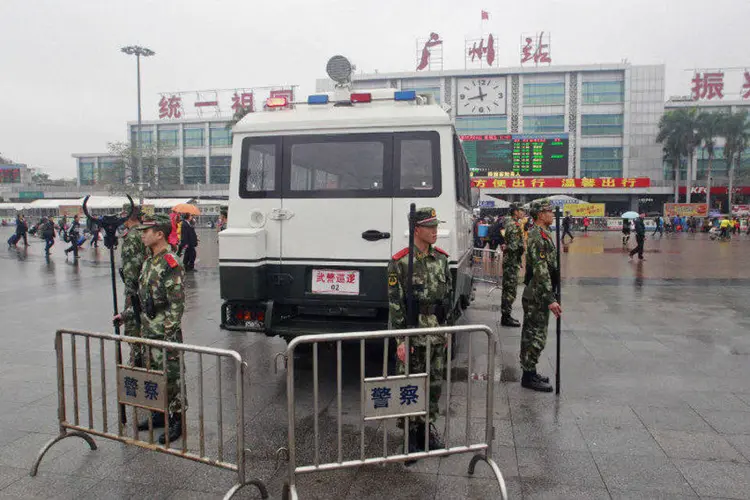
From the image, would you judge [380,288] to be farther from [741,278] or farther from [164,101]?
[164,101]

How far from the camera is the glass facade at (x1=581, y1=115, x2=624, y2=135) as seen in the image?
183 feet

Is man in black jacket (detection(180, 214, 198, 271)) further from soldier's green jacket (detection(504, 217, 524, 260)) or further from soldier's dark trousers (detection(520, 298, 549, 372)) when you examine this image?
soldier's dark trousers (detection(520, 298, 549, 372))

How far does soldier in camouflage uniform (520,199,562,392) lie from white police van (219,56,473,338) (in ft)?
2.49

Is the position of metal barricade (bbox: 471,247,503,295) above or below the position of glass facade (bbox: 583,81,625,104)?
below

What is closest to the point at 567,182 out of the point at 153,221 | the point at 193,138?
the point at 193,138

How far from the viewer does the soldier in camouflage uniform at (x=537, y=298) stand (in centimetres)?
528

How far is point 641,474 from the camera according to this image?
3.61 m

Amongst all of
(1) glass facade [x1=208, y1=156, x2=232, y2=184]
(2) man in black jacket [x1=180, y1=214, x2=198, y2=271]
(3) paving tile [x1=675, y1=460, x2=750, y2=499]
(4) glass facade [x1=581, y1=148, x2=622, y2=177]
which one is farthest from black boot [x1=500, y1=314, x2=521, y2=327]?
(1) glass facade [x1=208, y1=156, x2=232, y2=184]

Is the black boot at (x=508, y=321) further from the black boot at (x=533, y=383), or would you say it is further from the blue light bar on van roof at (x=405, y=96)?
the blue light bar on van roof at (x=405, y=96)

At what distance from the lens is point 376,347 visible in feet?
20.7

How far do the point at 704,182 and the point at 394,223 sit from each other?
213ft

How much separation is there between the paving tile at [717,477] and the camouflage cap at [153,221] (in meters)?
4.14

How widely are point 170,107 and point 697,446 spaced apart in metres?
75.8

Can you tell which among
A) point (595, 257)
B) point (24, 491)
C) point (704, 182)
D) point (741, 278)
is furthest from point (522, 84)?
point (24, 491)
